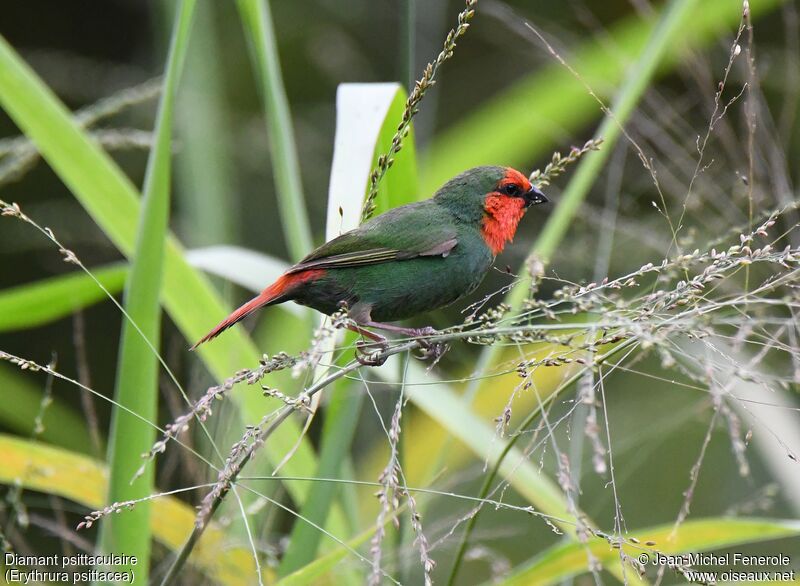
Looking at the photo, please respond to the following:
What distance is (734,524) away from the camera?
6.41 feet

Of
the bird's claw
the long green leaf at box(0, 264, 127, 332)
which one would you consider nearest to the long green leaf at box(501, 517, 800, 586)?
the bird's claw

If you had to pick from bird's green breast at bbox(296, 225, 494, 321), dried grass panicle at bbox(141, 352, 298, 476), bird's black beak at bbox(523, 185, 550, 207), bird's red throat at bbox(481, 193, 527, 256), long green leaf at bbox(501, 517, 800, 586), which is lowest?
long green leaf at bbox(501, 517, 800, 586)

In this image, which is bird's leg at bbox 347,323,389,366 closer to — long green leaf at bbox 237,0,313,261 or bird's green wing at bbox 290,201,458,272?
bird's green wing at bbox 290,201,458,272

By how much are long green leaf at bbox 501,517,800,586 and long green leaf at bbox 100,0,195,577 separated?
0.81m

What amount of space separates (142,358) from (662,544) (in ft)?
4.07

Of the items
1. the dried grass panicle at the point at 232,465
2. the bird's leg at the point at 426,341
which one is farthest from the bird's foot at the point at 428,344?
the dried grass panicle at the point at 232,465

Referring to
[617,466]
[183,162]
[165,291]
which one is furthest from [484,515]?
[165,291]

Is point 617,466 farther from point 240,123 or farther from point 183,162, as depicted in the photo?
point 240,123

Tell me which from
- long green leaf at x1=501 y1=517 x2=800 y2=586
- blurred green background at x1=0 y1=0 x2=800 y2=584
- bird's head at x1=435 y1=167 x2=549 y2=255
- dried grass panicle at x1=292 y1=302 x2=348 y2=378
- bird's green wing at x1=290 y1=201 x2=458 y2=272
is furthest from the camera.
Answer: blurred green background at x1=0 y1=0 x2=800 y2=584

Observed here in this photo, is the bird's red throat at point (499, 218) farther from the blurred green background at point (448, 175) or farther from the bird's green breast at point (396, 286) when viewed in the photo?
the blurred green background at point (448, 175)

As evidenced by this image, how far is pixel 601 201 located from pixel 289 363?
181 inches

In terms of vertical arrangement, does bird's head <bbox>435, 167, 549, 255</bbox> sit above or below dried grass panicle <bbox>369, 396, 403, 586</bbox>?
above

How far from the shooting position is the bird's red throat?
98.0 inches

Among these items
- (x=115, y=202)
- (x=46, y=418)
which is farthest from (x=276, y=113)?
(x=46, y=418)
